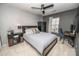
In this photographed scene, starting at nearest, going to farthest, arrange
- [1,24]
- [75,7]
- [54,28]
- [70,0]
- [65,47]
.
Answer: [70,0], [75,7], [1,24], [54,28], [65,47]

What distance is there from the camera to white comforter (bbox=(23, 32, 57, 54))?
1.85 metres

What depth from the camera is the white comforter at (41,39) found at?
1848mm

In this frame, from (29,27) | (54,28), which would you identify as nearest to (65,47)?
(54,28)

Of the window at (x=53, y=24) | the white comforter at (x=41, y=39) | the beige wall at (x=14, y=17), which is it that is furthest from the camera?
the white comforter at (x=41, y=39)

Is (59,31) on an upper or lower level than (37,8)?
lower

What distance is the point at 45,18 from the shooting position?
1770 mm

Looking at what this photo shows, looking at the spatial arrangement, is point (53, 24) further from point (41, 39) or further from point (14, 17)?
point (14, 17)

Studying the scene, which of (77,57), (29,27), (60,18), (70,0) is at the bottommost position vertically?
(77,57)

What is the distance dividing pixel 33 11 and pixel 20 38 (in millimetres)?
948

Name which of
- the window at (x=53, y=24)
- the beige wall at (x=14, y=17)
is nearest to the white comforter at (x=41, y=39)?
the window at (x=53, y=24)

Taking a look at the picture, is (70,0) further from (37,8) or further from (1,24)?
(1,24)

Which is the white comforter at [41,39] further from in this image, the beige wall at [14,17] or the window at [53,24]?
the beige wall at [14,17]

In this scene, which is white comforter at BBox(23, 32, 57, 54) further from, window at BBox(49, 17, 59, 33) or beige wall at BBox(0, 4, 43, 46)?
beige wall at BBox(0, 4, 43, 46)

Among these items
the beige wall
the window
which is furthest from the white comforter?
the beige wall
